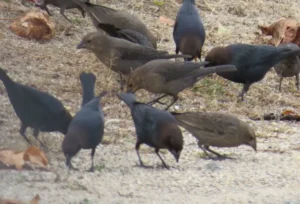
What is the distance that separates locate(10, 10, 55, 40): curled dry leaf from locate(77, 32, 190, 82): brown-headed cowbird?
2.89ft

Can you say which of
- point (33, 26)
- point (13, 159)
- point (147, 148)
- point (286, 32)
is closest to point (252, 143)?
point (147, 148)

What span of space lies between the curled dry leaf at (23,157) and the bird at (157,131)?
2.98 feet

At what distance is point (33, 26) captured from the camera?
11.7 m

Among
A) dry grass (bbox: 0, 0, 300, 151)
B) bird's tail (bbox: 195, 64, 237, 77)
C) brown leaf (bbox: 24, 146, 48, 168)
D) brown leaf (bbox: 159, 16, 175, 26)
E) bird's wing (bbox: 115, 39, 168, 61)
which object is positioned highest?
bird's tail (bbox: 195, 64, 237, 77)

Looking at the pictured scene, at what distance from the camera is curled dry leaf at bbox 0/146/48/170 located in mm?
7930

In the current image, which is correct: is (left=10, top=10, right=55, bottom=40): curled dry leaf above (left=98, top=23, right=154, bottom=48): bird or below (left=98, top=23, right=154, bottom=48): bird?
below

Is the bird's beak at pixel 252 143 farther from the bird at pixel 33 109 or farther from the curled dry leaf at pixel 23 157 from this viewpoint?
the curled dry leaf at pixel 23 157

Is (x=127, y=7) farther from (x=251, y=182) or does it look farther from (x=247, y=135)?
(x=251, y=182)

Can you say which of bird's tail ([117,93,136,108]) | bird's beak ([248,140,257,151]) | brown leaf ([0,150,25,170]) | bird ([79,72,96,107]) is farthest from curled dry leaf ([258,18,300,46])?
brown leaf ([0,150,25,170])

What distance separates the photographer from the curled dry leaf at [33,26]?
11727mm

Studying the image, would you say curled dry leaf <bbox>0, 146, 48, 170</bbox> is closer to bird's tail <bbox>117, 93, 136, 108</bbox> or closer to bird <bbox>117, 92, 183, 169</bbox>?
bird <bbox>117, 92, 183, 169</bbox>

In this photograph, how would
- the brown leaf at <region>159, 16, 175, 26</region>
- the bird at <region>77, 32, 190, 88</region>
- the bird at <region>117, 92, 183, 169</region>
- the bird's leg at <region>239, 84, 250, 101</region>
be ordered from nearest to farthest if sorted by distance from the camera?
the bird at <region>117, 92, 183, 169</region>
the bird at <region>77, 32, 190, 88</region>
the bird's leg at <region>239, 84, 250, 101</region>
the brown leaf at <region>159, 16, 175, 26</region>

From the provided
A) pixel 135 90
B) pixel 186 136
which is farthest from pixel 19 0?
pixel 186 136

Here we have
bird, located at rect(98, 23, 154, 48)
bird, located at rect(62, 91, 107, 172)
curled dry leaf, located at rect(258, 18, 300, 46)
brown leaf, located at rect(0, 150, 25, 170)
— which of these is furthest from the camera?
curled dry leaf, located at rect(258, 18, 300, 46)
